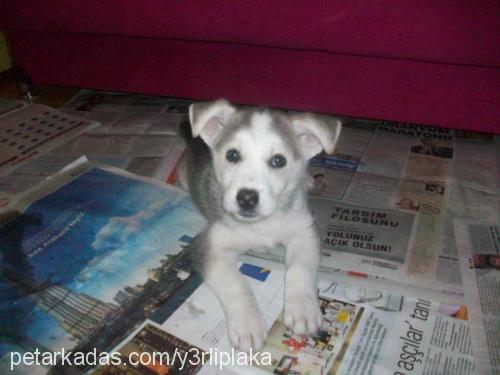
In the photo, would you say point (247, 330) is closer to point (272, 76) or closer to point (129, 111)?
point (272, 76)

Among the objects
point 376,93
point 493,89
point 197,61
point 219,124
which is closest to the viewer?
point 219,124

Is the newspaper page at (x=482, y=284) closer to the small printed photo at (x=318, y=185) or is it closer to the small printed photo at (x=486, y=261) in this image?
the small printed photo at (x=486, y=261)

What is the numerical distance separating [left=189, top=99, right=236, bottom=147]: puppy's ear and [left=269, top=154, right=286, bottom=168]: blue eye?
0.93 ft

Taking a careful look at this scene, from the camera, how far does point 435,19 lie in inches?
74.7

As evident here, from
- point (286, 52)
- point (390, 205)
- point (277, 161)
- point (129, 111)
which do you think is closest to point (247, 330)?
point (277, 161)

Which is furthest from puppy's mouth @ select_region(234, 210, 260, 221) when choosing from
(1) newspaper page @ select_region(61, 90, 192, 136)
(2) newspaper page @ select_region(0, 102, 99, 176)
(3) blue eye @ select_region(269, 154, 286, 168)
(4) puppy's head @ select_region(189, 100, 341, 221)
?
(2) newspaper page @ select_region(0, 102, 99, 176)

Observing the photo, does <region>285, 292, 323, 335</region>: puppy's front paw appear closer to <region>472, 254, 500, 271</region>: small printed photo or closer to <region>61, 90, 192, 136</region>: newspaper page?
<region>472, 254, 500, 271</region>: small printed photo

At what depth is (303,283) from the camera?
153 cm

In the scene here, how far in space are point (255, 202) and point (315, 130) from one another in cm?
36

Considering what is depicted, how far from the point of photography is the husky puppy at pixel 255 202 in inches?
57.6

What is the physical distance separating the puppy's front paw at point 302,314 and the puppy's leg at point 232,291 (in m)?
0.09

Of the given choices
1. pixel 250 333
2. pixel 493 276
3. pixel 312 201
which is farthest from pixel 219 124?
pixel 493 276

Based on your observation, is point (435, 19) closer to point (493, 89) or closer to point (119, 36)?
point (493, 89)

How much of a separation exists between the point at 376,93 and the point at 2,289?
187cm
